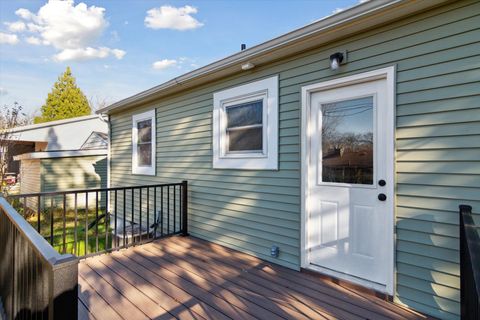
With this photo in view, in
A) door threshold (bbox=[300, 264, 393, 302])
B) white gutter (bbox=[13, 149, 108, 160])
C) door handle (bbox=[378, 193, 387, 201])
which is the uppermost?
white gutter (bbox=[13, 149, 108, 160])

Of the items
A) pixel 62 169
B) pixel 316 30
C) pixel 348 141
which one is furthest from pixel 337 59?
pixel 62 169

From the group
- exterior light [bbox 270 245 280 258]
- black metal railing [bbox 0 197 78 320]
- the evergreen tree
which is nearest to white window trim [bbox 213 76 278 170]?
exterior light [bbox 270 245 280 258]

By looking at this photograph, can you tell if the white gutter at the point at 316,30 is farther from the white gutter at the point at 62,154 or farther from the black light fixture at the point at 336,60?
the white gutter at the point at 62,154

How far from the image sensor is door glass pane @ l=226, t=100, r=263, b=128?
3527 mm

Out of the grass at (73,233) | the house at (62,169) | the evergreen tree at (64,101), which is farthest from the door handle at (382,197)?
the evergreen tree at (64,101)

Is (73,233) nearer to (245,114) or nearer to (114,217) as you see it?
(114,217)

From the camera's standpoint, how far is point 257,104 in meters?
3.54

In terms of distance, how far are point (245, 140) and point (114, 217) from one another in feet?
12.0

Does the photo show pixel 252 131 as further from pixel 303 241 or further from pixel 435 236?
pixel 435 236

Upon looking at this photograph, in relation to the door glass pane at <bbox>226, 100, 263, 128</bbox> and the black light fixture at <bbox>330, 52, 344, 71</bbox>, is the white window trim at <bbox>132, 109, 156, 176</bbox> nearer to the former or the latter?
the door glass pane at <bbox>226, 100, 263, 128</bbox>

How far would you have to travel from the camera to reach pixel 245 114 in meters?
3.69

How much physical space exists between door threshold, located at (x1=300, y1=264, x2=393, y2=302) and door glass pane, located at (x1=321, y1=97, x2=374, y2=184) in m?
0.92

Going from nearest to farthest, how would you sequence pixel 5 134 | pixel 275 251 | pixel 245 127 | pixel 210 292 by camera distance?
1. pixel 210 292
2. pixel 275 251
3. pixel 245 127
4. pixel 5 134

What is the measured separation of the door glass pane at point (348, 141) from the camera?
256cm
